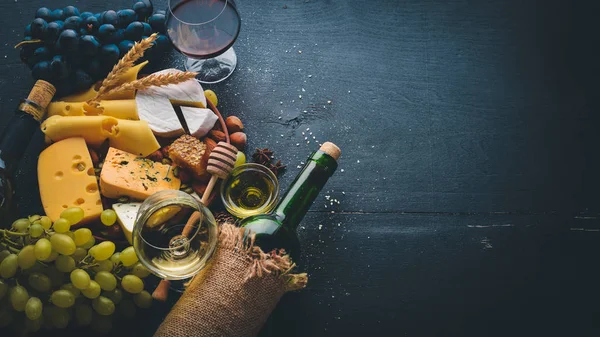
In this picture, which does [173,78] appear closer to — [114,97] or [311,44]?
[114,97]

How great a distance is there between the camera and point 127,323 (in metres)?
1.14

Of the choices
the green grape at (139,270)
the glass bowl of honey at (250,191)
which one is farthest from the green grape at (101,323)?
the glass bowl of honey at (250,191)

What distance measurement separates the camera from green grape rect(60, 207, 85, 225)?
102cm

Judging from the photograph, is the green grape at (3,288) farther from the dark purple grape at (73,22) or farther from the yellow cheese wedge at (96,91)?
the dark purple grape at (73,22)

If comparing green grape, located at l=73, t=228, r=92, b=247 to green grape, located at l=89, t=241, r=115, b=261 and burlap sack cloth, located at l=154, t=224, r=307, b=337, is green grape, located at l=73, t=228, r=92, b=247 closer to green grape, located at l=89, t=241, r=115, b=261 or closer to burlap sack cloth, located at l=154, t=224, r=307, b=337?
green grape, located at l=89, t=241, r=115, b=261

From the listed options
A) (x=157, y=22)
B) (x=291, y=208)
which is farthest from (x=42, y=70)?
(x=291, y=208)

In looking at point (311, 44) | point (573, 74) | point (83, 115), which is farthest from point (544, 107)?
point (83, 115)

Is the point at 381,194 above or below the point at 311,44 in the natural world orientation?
below

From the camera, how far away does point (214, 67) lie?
1.27m

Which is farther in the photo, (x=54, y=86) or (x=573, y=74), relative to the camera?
(x=573, y=74)

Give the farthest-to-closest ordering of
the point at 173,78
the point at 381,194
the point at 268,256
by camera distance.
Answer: the point at 381,194 < the point at 173,78 < the point at 268,256

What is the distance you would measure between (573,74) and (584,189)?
272 millimetres

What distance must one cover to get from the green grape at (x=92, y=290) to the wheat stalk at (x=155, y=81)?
38 centimetres

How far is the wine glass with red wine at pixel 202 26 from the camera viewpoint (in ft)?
3.63
